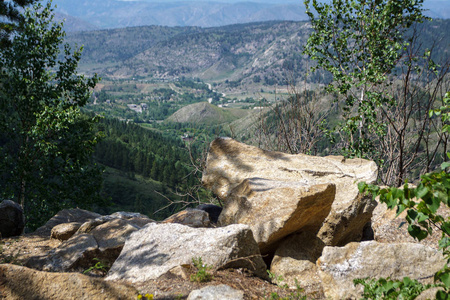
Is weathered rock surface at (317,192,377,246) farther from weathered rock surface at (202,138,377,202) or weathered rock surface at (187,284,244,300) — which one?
weathered rock surface at (187,284,244,300)

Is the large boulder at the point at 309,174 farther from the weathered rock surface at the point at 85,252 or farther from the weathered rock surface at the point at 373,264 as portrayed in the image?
the weathered rock surface at the point at 85,252

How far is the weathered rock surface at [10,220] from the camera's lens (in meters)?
11.1

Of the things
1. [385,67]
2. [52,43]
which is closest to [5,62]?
[52,43]

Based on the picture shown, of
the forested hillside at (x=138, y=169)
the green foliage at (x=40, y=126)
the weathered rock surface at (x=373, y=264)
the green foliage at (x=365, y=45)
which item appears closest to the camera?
the weathered rock surface at (x=373, y=264)

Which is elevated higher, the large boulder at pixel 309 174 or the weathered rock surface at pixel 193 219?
the large boulder at pixel 309 174

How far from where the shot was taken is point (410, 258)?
596cm

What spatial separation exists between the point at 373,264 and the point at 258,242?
236 cm

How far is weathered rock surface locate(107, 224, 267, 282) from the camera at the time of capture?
6328 millimetres

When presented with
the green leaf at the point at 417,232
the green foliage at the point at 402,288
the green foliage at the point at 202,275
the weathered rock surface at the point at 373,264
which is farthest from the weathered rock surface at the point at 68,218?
the green leaf at the point at 417,232

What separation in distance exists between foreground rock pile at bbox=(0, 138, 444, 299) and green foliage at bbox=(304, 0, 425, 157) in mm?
1761

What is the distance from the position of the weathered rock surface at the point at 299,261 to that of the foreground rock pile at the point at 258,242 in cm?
2

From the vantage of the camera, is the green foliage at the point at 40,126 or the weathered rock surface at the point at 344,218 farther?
the green foliage at the point at 40,126

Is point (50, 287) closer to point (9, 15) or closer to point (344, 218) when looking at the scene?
point (344, 218)

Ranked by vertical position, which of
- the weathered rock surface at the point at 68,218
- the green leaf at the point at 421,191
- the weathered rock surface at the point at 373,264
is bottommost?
the weathered rock surface at the point at 68,218
